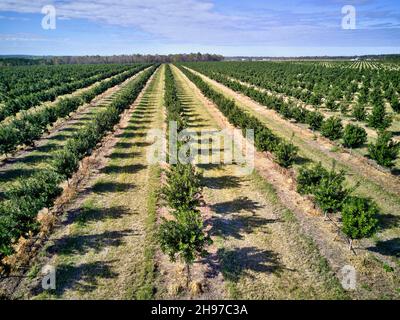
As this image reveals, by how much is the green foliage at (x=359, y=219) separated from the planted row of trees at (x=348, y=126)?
403 inches

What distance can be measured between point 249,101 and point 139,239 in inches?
1779

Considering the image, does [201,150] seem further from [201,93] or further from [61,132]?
[201,93]

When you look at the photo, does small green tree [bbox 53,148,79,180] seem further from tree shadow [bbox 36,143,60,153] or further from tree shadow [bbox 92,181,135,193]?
tree shadow [bbox 36,143,60,153]

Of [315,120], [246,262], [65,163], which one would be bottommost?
[246,262]

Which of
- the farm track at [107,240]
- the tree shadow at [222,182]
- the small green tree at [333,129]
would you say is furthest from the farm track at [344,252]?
the small green tree at [333,129]

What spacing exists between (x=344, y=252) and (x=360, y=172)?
1159 cm

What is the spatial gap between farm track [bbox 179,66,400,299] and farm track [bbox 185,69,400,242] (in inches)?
38.7

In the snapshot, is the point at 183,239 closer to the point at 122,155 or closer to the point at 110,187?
the point at 110,187

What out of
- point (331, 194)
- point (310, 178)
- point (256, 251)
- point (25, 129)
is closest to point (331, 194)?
point (331, 194)

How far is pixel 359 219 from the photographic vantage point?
14.5 m

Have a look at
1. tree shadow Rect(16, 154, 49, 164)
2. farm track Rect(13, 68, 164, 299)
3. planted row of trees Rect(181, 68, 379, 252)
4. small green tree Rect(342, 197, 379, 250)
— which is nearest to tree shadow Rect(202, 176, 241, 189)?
farm track Rect(13, 68, 164, 299)

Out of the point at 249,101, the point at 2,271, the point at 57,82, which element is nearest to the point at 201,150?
the point at 2,271

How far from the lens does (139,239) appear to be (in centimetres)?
1709
